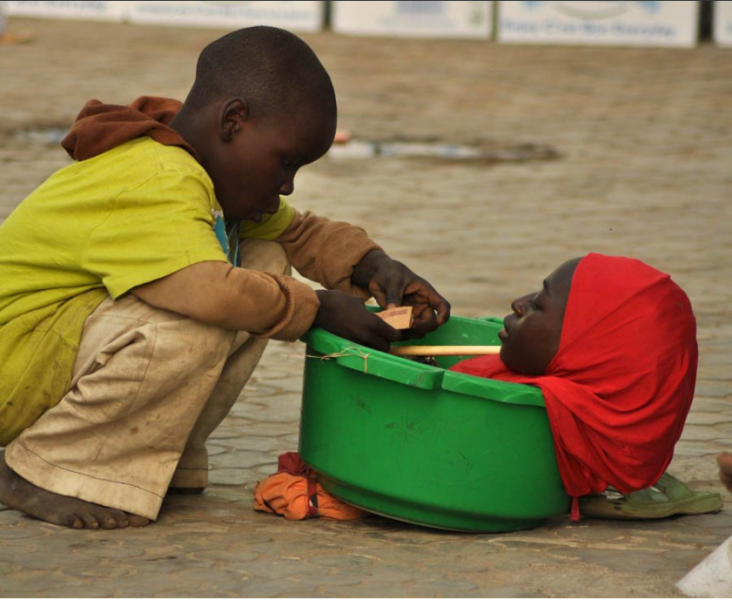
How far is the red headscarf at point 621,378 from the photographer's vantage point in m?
2.74

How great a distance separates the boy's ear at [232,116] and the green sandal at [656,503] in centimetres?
120

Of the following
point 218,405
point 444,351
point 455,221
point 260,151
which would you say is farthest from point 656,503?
point 455,221

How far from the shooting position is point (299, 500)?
301 centimetres

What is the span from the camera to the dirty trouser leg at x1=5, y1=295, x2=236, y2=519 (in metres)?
2.82

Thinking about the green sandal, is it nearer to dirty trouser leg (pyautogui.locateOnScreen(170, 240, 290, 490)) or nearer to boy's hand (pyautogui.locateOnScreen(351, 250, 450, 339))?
boy's hand (pyautogui.locateOnScreen(351, 250, 450, 339))

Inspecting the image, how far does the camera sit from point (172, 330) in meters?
2.81

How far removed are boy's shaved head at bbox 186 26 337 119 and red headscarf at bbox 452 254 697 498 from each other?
2.55 ft

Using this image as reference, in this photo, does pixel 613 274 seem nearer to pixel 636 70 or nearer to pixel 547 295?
pixel 547 295

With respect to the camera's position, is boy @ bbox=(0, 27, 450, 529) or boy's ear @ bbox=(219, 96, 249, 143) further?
boy's ear @ bbox=(219, 96, 249, 143)

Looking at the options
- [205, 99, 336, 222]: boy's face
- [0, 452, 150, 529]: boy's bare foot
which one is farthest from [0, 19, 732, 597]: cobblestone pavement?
[205, 99, 336, 222]: boy's face

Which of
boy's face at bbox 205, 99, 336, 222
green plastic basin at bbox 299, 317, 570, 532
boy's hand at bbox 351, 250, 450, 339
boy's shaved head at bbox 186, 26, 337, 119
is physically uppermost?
boy's shaved head at bbox 186, 26, 337, 119

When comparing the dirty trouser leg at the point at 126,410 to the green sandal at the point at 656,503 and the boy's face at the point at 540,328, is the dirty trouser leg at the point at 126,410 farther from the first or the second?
the green sandal at the point at 656,503

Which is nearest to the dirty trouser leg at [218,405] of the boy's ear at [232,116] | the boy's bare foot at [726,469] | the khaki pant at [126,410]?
the khaki pant at [126,410]

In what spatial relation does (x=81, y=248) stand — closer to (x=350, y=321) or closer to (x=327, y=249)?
(x=350, y=321)
